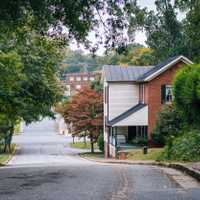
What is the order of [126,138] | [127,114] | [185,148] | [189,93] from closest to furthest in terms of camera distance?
[185,148]
[189,93]
[127,114]
[126,138]

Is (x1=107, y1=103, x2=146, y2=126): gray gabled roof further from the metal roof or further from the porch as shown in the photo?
the metal roof

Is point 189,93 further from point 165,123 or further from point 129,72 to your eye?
point 129,72

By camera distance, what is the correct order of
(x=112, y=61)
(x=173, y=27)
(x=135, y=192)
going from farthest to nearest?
(x=112, y=61) < (x=173, y=27) < (x=135, y=192)

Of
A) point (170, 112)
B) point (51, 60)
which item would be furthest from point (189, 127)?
point (170, 112)

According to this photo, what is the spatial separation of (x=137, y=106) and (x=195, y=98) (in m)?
24.6

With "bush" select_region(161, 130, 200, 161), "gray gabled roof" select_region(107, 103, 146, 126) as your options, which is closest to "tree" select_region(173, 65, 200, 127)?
"bush" select_region(161, 130, 200, 161)

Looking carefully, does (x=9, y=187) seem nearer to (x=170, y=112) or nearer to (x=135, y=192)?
(x=135, y=192)

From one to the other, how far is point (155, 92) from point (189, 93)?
22.9 metres

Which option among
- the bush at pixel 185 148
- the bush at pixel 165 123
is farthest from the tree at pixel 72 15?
the bush at pixel 165 123

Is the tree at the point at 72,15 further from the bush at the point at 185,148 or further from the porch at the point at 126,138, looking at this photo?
the porch at the point at 126,138

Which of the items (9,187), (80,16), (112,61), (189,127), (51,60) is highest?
(112,61)

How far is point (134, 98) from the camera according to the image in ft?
182

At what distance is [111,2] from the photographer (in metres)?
15.1

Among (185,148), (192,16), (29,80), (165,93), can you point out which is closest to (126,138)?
(165,93)
